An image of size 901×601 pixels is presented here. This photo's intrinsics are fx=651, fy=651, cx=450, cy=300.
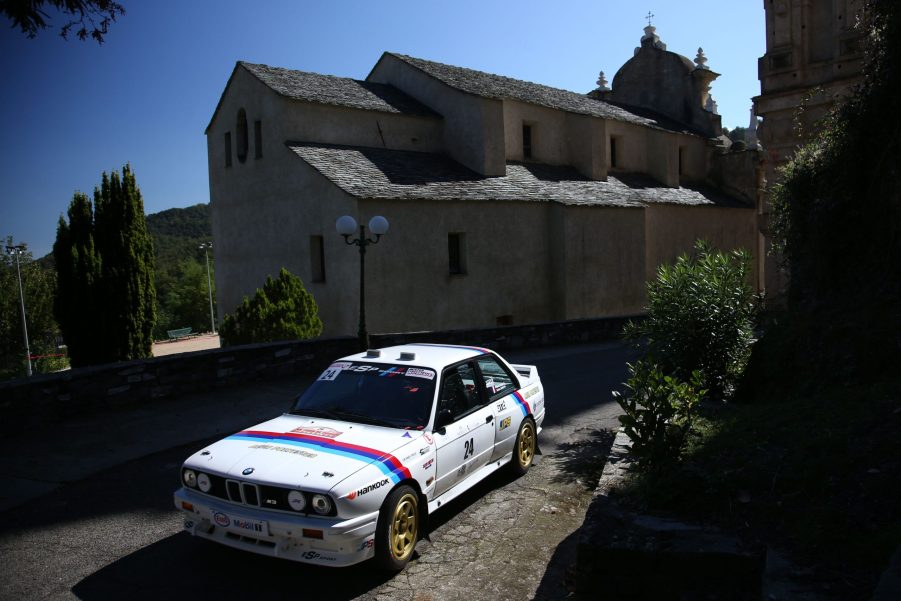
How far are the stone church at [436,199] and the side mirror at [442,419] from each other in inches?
490

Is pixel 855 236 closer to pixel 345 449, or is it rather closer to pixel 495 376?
pixel 495 376

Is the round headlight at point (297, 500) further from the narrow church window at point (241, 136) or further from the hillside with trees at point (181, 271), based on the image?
the hillside with trees at point (181, 271)

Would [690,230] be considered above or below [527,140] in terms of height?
below

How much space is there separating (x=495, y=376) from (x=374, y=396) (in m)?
1.74

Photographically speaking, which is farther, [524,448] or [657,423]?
[524,448]

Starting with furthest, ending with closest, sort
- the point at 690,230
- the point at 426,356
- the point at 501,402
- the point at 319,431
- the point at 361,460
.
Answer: the point at 690,230
the point at 501,402
the point at 426,356
the point at 319,431
the point at 361,460

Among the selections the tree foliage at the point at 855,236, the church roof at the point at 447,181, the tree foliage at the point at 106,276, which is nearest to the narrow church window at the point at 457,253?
the church roof at the point at 447,181

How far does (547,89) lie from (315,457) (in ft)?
92.1

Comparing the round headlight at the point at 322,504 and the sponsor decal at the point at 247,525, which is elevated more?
the round headlight at the point at 322,504

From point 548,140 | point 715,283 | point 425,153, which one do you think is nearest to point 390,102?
point 425,153

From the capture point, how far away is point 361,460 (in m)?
5.08

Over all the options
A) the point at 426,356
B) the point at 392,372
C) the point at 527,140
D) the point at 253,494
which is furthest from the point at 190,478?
the point at 527,140

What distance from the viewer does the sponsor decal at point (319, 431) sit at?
220 inches

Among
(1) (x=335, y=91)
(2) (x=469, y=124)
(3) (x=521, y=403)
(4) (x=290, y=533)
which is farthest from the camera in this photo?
(2) (x=469, y=124)
